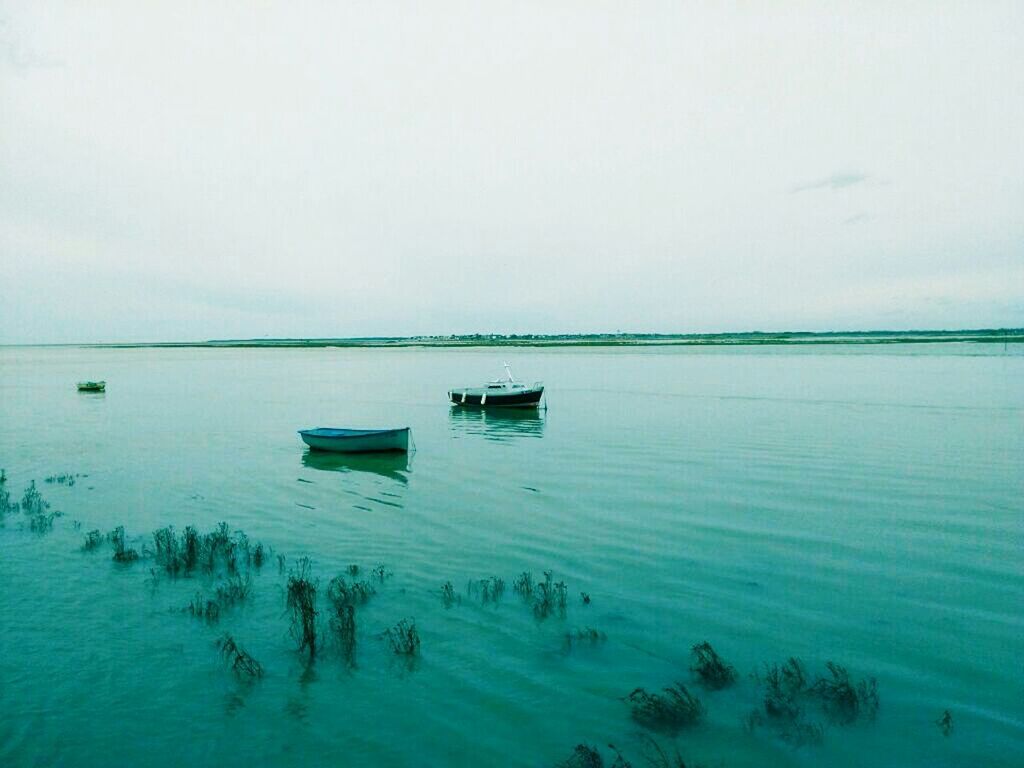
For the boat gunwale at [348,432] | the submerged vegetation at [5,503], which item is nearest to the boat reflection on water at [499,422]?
the boat gunwale at [348,432]

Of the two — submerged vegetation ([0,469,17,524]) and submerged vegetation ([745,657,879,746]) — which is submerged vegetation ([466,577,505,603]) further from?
submerged vegetation ([0,469,17,524])

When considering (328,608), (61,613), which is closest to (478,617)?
(328,608)

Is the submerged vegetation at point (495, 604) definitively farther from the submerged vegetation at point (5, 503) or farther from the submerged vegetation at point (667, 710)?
the submerged vegetation at point (5, 503)

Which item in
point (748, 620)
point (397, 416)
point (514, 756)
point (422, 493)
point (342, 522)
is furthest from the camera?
point (397, 416)

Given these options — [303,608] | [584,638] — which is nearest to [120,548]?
[303,608]

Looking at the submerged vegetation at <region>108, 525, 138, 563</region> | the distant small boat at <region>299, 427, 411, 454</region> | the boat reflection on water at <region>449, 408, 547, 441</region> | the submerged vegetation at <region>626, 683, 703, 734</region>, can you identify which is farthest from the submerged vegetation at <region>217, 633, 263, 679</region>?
the boat reflection on water at <region>449, 408, 547, 441</region>

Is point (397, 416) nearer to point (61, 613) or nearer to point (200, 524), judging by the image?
point (200, 524)
